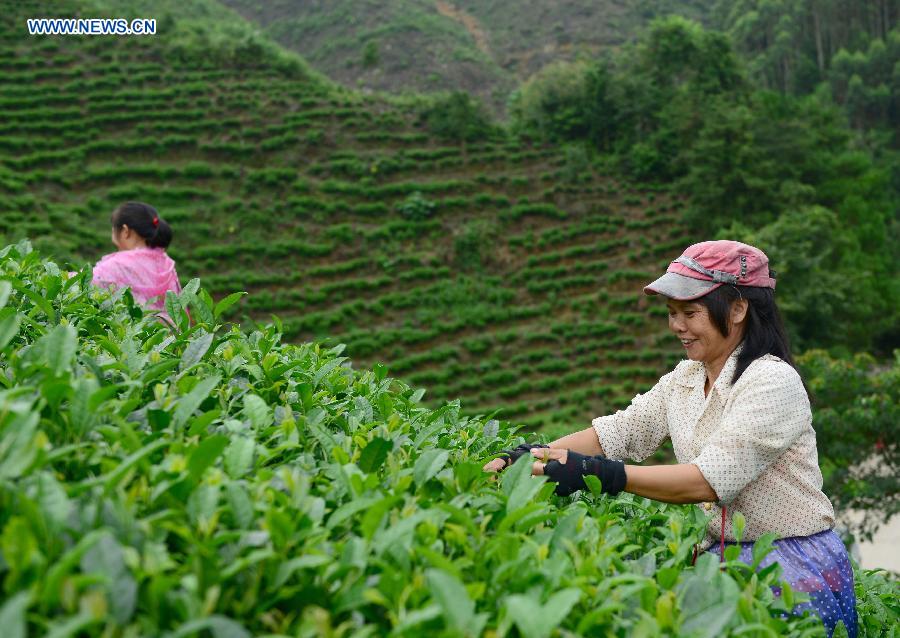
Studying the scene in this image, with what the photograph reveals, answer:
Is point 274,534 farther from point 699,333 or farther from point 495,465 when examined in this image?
point 699,333

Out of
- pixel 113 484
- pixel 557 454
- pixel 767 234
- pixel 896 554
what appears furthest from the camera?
pixel 767 234

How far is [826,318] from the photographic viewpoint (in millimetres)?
16219

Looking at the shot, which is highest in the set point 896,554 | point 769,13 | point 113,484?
point 769,13

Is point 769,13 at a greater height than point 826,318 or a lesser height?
greater

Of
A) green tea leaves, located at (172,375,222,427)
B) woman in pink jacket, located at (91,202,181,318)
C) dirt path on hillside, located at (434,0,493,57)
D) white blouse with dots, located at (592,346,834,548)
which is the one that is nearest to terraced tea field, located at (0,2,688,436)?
woman in pink jacket, located at (91,202,181,318)

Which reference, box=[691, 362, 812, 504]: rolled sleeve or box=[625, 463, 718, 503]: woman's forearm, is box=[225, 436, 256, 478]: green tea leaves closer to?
box=[625, 463, 718, 503]: woman's forearm

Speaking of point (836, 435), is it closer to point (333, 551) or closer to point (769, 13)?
point (333, 551)

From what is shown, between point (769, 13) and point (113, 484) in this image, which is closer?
point (113, 484)

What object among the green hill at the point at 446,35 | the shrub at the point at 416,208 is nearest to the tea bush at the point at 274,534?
the shrub at the point at 416,208

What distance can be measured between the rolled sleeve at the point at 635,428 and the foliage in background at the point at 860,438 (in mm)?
6205

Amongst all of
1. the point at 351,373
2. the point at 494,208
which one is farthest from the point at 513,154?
the point at 351,373

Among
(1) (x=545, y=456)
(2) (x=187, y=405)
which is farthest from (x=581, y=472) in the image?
(2) (x=187, y=405)

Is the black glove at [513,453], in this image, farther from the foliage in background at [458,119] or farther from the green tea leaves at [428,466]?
the foliage in background at [458,119]

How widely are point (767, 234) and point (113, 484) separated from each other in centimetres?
1650
